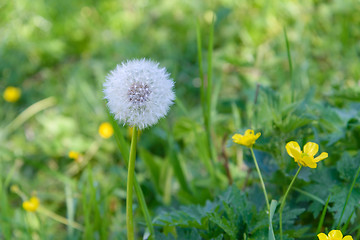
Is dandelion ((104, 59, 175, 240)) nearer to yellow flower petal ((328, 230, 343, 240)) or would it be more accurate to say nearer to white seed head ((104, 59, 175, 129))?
white seed head ((104, 59, 175, 129))

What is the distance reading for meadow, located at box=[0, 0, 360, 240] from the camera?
1056 mm

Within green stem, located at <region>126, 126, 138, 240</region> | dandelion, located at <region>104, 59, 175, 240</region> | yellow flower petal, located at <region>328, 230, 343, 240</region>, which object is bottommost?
yellow flower petal, located at <region>328, 230, 343, 240</region>

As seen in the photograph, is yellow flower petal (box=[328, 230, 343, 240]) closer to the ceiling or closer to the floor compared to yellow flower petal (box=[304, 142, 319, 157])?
closer to the floor

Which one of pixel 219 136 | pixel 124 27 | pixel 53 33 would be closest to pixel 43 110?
pixel 53 33

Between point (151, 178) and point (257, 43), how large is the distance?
4.00 ft

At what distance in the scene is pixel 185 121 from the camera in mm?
1521

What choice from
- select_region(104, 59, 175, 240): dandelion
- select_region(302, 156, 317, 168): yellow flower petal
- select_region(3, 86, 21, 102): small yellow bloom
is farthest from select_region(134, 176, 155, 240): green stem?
select_region(3, 86, 21, 102): small yellow bloom

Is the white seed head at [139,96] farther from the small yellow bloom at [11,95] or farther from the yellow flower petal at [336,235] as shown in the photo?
the small yellow bloom at [11,95]

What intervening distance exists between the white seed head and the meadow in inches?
7.1

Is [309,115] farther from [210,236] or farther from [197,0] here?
[197,0]

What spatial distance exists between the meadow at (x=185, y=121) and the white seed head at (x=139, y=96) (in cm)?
18

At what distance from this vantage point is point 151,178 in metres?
1.71

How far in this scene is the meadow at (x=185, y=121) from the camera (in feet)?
3.46

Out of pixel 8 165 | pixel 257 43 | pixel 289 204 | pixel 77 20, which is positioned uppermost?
pixel 77 20
